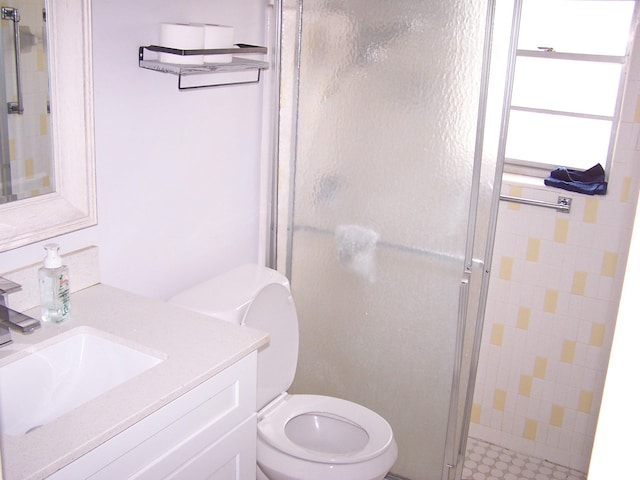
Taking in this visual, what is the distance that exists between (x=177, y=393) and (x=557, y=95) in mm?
2097

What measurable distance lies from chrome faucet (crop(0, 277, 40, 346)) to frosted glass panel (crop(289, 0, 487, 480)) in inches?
45.8

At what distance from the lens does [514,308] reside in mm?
2920

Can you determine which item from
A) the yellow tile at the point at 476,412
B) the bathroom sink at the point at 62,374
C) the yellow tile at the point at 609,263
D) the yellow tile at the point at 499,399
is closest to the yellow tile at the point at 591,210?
the yellow tile at the point at 609,263

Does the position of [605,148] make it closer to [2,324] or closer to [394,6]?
[394,6]

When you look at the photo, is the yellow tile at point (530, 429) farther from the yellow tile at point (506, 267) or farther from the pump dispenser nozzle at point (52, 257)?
the pump dispenser nozzle at point (52, 257)

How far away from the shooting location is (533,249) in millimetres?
2828

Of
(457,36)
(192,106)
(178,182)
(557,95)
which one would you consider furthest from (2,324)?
(557,95)

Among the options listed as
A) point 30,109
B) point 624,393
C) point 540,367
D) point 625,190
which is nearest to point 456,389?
point 540,367

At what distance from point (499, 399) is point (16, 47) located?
2271 mm

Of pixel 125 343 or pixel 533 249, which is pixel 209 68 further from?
pixel 533 249

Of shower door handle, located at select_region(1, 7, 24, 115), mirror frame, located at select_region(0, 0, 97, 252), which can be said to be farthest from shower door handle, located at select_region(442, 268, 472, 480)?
shower door handle, located at select_region(1, 7, 24, 115)

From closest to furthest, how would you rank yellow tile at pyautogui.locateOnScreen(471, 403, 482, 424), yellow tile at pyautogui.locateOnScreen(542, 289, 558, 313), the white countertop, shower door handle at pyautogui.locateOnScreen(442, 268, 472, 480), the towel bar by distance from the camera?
the white countertop
shower door handle at pyautogui.locateOnScreen(442, 268, 472, 480)
the towel bar
yellow tile at pyautogui.locateOnScreen(542, 289, 558, 313)
yellow tile at pyautogui.locateOnScreen(471, 403, 482, 424)

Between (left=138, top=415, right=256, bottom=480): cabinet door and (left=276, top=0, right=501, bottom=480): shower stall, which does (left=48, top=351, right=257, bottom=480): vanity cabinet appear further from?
(left=276, top=0, right=501, bottom=480): shower stall

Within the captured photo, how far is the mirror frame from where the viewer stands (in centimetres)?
173
